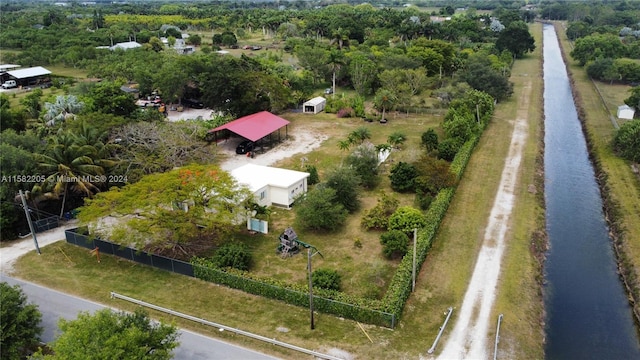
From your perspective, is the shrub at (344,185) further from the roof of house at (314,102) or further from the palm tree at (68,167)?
the roof of house at (314,102)

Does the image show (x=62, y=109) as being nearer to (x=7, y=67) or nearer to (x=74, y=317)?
(x=74, y=317)

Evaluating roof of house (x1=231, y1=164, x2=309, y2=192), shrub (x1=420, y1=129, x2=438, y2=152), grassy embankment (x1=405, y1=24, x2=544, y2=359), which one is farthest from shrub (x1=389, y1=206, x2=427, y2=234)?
shrub (x1=420, y1=129, x2=438, y2=152)

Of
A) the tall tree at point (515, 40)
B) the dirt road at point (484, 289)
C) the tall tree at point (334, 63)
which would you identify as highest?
the tall tree at point (515, 40)

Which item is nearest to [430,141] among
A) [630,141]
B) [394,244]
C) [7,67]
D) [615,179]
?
[615,179]

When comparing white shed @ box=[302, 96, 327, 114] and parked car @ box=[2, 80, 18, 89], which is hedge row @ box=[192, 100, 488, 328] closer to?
white shed @ box=[302, 96, 327, 114]

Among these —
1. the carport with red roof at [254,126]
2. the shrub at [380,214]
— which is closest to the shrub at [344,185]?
the shrub at [380,214]
